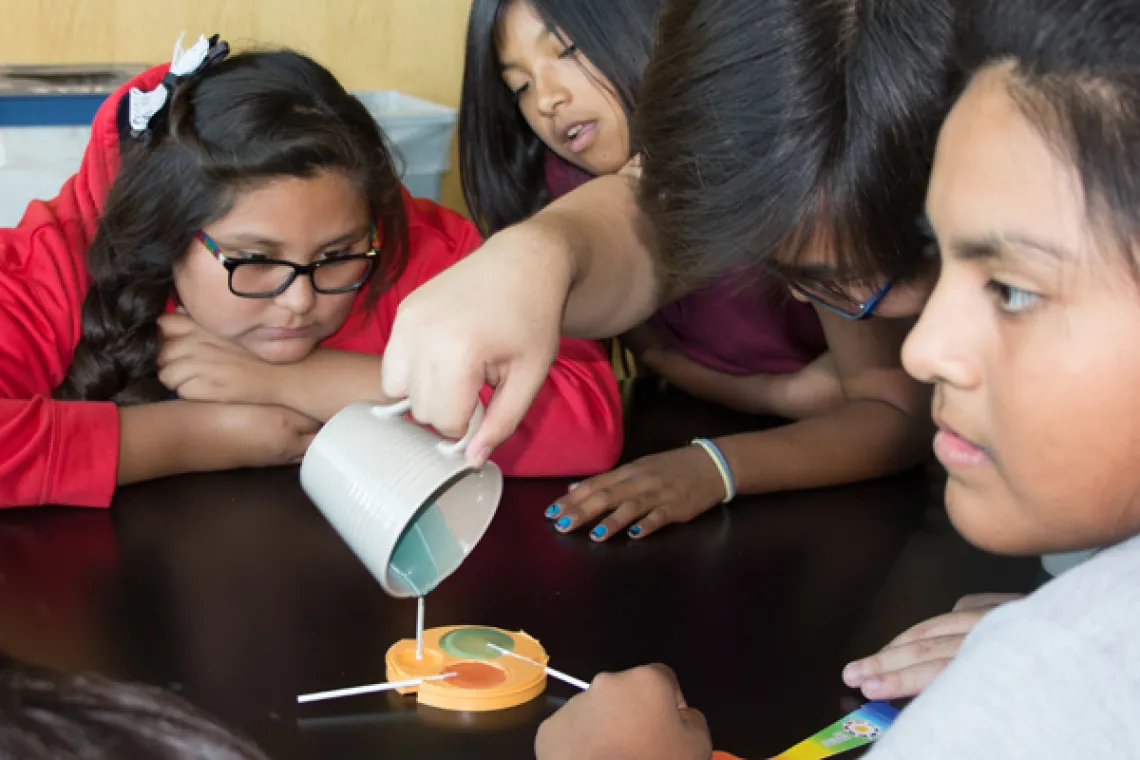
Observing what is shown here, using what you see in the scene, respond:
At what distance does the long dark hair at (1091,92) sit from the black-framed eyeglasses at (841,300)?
1.21ft

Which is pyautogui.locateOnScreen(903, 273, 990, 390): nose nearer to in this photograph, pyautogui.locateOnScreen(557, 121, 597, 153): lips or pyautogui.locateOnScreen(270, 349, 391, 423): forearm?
pyautogui.locateOnScreen(270, 349, 391, 423): forearm

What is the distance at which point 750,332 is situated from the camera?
1704 millimetres

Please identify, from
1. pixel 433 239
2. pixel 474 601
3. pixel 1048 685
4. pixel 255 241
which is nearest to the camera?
pixel 1048 685

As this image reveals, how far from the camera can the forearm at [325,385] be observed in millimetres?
1438

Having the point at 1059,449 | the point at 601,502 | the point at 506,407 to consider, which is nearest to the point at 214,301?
the point at 601,502

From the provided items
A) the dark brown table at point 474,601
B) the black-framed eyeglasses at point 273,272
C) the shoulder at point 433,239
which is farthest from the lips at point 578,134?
the dark brown table at point 474,601

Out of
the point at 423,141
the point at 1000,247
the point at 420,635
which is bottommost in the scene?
the point at 420,635

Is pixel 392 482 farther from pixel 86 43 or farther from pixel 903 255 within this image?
pixel 86 43

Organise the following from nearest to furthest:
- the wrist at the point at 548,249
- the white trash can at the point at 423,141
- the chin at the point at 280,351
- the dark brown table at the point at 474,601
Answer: the dark brown table at the point at 474,601, the wrist at the point at 548,249, the chin at the point at 280,351, the white trash can at the point at 423,141

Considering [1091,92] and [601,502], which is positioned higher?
[1091,92]

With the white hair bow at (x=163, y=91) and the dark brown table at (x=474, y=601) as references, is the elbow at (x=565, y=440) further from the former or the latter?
the white hair bow at (x=163, y=91)

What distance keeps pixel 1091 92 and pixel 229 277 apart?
1.03 metres

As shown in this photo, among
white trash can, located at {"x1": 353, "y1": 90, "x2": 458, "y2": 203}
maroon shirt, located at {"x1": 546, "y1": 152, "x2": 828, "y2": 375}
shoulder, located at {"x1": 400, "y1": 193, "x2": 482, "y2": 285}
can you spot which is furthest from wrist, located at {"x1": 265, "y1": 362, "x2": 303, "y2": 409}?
white trash can, located at {"x1": 353, "y1": 90, "x2": 458, "y2": 203}

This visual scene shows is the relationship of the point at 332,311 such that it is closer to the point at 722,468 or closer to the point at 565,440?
the point at 565,440
